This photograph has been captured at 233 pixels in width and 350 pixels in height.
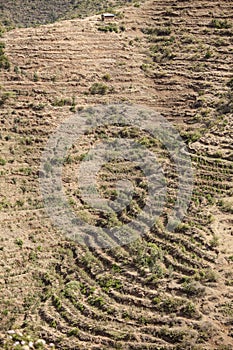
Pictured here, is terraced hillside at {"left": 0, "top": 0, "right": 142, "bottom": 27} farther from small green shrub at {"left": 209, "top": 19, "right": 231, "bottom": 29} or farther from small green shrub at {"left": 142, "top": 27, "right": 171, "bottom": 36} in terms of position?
small green shrub at {"left": 209, "top": 19, "right": 231, "bottom": 29}

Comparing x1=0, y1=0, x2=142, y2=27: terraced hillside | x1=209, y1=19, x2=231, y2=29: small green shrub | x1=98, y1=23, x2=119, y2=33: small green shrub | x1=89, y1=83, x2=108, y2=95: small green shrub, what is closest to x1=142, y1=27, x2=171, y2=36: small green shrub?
x1=98, y1=23, x2=119, y2=33: small green shrub

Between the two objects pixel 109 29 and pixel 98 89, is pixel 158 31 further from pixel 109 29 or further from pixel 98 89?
pixel 98 89

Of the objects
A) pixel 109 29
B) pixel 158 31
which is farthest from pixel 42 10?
pixel 158 31

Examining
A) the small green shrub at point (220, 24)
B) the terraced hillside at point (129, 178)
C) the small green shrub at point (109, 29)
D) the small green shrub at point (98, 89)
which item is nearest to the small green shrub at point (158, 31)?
the terraced hillside at point (129, 178)

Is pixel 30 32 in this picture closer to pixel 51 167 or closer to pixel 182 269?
pixel 51 167

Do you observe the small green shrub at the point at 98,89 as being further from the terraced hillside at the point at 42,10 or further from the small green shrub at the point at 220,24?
the terraced hillside at the point at 42,10

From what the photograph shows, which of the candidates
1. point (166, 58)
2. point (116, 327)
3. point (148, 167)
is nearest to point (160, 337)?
point (116, 327)

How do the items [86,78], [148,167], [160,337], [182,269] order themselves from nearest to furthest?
[160,337] < [182,269] < [148,167] < [86,78]

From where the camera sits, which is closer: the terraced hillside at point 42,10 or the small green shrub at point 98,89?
the small green shrub at point 98,89

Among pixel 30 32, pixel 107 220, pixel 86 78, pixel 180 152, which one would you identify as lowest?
pixel 107 220
